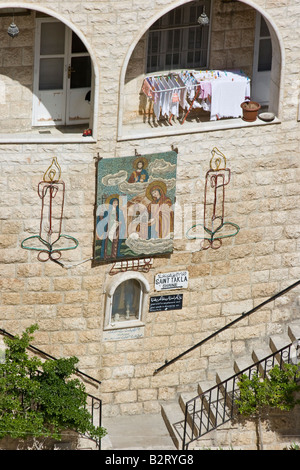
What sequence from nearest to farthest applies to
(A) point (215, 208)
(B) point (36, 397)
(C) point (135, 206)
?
(B) point (36, 397)
(C) point (135, 206)
(A) point (215, 208)

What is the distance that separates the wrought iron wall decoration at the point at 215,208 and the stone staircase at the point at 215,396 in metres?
2.00

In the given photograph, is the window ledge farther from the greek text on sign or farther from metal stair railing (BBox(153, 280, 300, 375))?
metal stair railing (BBox(153, 280, 300, 375))

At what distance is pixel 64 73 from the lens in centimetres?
1947

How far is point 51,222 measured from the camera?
19.2 metres

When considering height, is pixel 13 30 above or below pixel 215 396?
above

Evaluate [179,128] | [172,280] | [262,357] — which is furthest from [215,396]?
[179,128]

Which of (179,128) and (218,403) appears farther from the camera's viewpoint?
(218,403)

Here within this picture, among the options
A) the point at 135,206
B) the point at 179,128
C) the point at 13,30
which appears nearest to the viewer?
the point at 13,30

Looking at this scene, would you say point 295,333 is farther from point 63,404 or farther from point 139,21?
point 139,21

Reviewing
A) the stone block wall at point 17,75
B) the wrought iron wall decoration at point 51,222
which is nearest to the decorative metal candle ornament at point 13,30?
the stone block wall at point 17,75

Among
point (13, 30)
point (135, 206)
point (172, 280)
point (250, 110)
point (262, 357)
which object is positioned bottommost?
point (262, 357)

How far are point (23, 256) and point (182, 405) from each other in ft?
12.4

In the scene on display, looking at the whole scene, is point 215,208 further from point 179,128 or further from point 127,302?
point 127,302

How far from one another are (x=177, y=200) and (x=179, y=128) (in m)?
1.19
